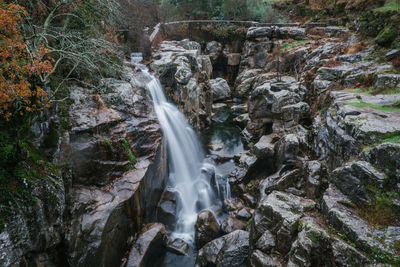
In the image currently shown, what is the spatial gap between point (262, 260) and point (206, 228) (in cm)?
416

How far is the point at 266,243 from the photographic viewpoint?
6.98 metres

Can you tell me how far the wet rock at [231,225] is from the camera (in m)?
10.4

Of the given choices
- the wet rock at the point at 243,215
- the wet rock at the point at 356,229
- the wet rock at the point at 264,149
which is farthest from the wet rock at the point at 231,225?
→ the wet rock at the point at 356,229

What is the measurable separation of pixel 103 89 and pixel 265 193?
31.3 feet

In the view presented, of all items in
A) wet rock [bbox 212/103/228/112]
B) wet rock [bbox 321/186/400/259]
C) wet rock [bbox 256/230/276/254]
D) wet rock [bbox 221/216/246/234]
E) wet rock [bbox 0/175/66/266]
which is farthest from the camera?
wet rock [bbox 212/103/228/112]

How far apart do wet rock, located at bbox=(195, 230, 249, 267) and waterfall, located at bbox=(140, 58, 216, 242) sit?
1823mm

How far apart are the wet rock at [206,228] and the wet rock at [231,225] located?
346mm

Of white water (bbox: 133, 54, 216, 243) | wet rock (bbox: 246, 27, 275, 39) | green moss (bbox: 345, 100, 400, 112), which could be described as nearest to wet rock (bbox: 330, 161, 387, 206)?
green moss (bbox: 345, 100, 400, 112)

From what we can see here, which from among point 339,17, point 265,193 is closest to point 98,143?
point 265,193

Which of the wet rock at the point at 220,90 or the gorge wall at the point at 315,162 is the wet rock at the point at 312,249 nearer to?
the gorge wall at the point at 315,162

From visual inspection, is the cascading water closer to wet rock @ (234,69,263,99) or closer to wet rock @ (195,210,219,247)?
wet rock @ (195,210,219,247)

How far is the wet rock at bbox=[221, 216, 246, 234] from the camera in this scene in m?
10.4

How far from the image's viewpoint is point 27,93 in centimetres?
606

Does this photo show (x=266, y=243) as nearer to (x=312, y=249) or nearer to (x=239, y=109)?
(x=312, y=249)
